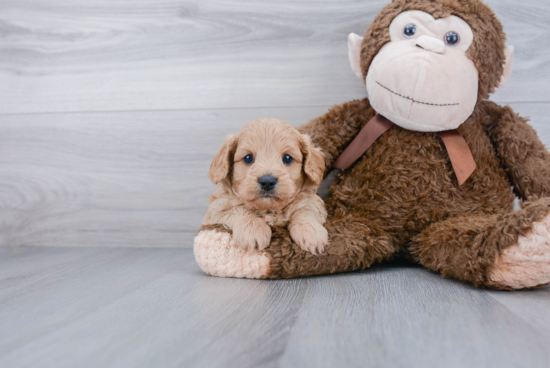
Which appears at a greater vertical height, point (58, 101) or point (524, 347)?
point (58, 101)

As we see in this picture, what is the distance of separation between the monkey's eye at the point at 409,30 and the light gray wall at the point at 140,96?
0.36m

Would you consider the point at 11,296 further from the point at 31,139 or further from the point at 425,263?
the point at 425,263

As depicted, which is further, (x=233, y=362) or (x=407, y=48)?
(x=407, y=48)

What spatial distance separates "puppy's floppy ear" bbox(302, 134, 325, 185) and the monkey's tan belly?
0.17 metres

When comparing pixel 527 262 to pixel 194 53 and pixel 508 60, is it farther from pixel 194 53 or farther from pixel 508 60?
pixel 194 53

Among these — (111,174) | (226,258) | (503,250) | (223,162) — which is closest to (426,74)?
(503,250)

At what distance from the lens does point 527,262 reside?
35.5 inches

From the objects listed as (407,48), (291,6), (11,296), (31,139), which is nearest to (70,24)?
(31,139)

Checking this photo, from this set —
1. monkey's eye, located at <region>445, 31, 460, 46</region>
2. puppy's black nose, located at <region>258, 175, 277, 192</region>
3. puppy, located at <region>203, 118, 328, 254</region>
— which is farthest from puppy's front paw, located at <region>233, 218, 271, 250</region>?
monkey's eye, located at <region>445, 31, 460, 46</region>

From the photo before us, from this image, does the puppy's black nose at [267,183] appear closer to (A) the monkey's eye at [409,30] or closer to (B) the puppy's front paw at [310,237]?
(B) the puppy's front paw at [310,237]

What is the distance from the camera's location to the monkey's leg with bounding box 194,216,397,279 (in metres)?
1.06

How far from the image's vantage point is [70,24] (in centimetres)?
165

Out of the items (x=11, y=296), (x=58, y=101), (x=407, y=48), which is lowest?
(x=11, y=296)

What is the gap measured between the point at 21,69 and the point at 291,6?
3.90 feet
